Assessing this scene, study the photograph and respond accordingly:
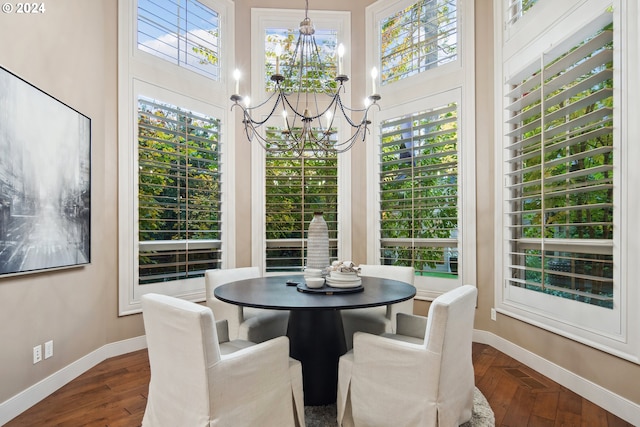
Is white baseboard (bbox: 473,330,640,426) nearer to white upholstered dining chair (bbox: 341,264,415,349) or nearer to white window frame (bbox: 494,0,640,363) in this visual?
white window frame (bbox: 494,0,640,363)

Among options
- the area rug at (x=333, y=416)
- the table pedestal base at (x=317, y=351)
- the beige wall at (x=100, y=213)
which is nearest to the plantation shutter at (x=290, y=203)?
the beige wall at (x=100, y=213)

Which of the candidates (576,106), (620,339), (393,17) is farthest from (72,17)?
(620,339)

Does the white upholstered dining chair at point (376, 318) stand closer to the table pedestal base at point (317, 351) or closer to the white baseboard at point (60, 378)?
the table pedestal base at point (317, 351)

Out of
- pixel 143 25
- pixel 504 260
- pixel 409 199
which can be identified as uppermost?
pixel 143 25

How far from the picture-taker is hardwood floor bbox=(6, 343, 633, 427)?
218cm

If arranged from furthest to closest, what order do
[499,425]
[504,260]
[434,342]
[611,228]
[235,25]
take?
[235,25]
[504,260]
[611,228]
[499,425]
[434,342]

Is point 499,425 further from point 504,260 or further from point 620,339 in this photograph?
point 504,260

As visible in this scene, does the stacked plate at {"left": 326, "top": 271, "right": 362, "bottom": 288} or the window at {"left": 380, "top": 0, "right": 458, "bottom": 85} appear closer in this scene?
the stacked plate at {"left": 326, "top": 271, "right": 362, "bottom": 288}

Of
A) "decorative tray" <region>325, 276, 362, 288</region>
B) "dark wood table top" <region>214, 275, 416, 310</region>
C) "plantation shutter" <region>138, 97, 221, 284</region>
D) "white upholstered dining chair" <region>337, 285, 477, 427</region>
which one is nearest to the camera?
"white upholstered dining chair" <region>337, 285, 477, 427</region>

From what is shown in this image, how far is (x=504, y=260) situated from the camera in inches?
131

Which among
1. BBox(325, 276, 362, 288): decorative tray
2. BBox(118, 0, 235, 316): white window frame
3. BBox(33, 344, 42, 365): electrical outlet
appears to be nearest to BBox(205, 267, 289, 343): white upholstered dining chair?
BBox(325, 276, 362, 288): decorative tray

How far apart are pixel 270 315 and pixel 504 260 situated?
2126 mm

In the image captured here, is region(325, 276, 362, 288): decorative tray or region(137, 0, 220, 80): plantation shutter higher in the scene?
region(137, 0, 220, 80): plantation shutter

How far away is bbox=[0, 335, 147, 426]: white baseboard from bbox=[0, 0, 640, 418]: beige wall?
1.8 inches
